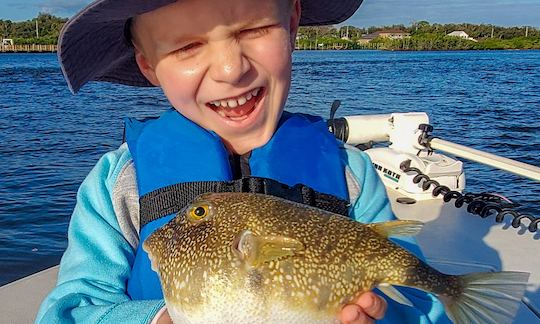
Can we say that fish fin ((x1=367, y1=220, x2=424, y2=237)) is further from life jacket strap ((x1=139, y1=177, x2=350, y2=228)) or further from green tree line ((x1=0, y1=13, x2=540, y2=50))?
green tree line ((x1=0, y1=13, x2=540, y2=50))

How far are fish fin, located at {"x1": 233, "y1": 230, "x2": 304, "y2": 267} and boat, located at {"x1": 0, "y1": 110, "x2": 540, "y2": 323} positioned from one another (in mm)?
1949

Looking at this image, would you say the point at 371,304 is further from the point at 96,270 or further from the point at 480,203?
the point at 480,203

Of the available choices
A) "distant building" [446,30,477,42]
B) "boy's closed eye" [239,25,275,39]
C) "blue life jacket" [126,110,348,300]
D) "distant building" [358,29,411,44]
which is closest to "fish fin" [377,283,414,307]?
"blue life jacket" [126,110,348,300]

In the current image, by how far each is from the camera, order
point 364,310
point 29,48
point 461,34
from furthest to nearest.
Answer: point 461,34 → point 29,48 → point 364,310

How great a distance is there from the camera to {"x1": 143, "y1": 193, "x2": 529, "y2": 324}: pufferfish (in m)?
1.65

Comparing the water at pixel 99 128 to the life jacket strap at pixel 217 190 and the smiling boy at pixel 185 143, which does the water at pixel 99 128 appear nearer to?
the smiling boy at pixel 185 143

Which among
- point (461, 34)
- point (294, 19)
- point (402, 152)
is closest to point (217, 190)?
point (294, 19)

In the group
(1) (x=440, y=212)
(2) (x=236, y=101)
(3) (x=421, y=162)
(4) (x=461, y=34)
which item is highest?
(2) (x=236, y=101)

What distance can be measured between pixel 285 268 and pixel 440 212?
3.40 metres

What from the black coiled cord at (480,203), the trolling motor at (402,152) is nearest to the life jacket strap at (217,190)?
the black coiled cord at (480,203)

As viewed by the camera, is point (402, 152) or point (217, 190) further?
point (402, 152)

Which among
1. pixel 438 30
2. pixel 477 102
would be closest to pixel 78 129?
pixel 477 102

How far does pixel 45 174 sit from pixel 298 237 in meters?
12.8

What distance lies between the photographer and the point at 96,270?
239 cm
